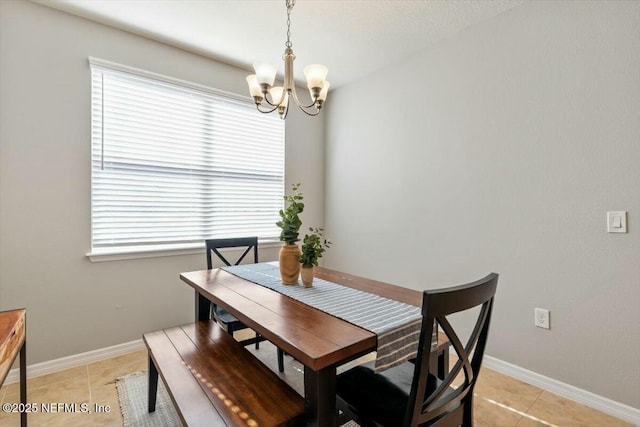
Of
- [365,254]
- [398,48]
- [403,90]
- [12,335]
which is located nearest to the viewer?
[12,335]

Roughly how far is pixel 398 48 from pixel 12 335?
10.2 feet

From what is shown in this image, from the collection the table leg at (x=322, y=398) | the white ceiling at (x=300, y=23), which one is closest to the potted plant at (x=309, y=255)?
the table leg at (x=322, y=398)

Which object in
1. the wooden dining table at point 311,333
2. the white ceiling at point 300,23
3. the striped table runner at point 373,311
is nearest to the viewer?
the wooden dining table at point 311,333

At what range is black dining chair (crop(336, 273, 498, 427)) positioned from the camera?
3.09 feet

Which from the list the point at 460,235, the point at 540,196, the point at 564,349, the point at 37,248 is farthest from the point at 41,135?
the point at 564,349

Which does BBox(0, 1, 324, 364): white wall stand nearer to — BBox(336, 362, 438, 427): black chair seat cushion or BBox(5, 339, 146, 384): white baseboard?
BBox(5, 339, 146, 384): white baseboard

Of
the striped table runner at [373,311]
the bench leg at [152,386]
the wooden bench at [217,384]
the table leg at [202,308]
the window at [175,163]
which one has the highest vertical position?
the window at [175,163]

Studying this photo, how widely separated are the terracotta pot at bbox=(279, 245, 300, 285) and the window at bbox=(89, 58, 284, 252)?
1478mm

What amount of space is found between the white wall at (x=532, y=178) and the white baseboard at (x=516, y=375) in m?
0.05

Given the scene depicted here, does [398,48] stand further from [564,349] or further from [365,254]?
[564,349]

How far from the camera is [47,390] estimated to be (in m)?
2.03

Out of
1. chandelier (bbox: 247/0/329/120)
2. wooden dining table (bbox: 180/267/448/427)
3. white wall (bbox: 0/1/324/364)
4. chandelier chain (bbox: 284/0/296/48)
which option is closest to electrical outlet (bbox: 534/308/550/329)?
wooden dining table (bbox: 180/267/448/427)

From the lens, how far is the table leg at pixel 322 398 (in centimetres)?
107

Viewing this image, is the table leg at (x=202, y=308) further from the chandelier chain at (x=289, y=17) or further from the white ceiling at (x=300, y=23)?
the white ceiling at (x=300, y=23)
